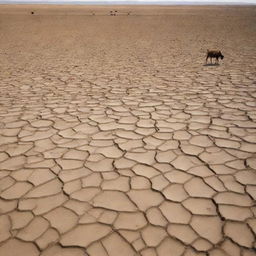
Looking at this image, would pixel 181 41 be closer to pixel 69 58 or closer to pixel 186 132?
pixel 69 58

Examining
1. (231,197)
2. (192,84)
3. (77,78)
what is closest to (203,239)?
(231,197)

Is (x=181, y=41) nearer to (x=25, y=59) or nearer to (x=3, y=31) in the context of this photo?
(x=25, y=59)

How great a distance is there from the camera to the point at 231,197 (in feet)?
7.82

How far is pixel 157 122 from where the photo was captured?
3832mm

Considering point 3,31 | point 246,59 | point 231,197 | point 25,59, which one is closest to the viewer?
point 231,197

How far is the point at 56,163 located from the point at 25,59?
22.0ft

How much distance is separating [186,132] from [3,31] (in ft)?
49.9

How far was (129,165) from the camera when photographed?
2.89 metres

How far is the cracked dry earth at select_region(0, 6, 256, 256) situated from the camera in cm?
204

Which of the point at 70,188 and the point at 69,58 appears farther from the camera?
the point at 69,58

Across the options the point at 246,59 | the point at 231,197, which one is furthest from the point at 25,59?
the point at 231,197

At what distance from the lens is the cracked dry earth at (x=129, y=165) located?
204 cm

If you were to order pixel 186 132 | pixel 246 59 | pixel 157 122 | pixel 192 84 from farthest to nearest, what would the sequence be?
pixel 246 59, pixel 192 84, pixel 157 122, pixel 186 132

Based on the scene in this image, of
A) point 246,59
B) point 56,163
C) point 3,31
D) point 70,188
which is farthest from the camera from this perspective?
point 3,31
